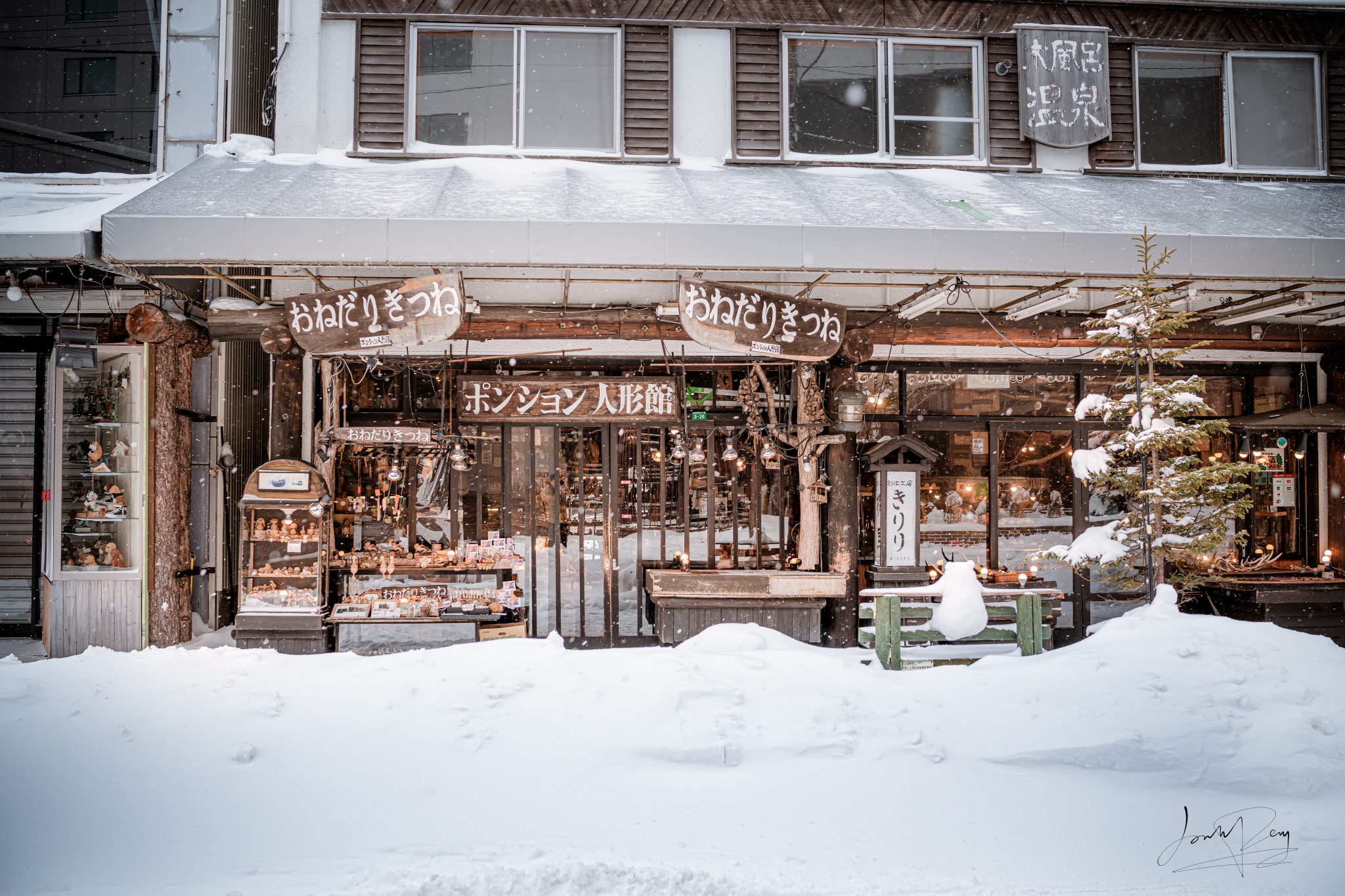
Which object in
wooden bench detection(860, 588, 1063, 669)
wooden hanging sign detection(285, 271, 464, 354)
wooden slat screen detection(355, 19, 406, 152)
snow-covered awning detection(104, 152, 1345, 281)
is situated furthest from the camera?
wooden slat screen detection(355, 19, 406, 152)

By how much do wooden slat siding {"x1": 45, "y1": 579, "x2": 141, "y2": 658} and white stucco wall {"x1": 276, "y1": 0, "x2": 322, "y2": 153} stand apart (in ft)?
18.0

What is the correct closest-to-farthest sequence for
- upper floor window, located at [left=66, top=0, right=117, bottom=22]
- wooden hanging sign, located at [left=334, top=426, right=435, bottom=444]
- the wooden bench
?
the wooden bench
wooden hanging sign, located at [left=334, top=426, right=435, bottom=444]
upper floor window, located at [left=66, top=0, right=117, bottom=22]

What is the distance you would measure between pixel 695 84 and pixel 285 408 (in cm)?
638

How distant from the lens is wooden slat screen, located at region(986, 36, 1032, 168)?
9375 millimetres

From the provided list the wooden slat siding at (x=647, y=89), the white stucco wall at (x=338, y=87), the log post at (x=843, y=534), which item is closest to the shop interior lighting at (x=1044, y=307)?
the log post at (x=843, y=534)

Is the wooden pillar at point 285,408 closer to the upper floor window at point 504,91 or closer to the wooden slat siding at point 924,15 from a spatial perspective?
the upper floor window at point 504,91

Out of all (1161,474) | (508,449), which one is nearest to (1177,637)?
(1161,474)

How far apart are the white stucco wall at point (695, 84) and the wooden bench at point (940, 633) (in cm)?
580

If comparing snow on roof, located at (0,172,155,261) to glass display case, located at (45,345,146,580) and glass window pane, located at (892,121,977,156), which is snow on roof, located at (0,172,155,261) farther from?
glass window pane, located at (892,121,977,156)

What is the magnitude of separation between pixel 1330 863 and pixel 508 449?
8.20m

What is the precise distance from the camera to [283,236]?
6.45 meters

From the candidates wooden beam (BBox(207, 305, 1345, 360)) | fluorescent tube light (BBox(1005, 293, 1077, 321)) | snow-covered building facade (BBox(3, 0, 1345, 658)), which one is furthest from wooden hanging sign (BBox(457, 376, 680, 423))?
fluorescent tube light (BBox(1005, 293, 1077, 321))

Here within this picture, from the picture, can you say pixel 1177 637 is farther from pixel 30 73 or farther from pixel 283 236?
pixel 30 73

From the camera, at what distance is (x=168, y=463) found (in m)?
8.24
